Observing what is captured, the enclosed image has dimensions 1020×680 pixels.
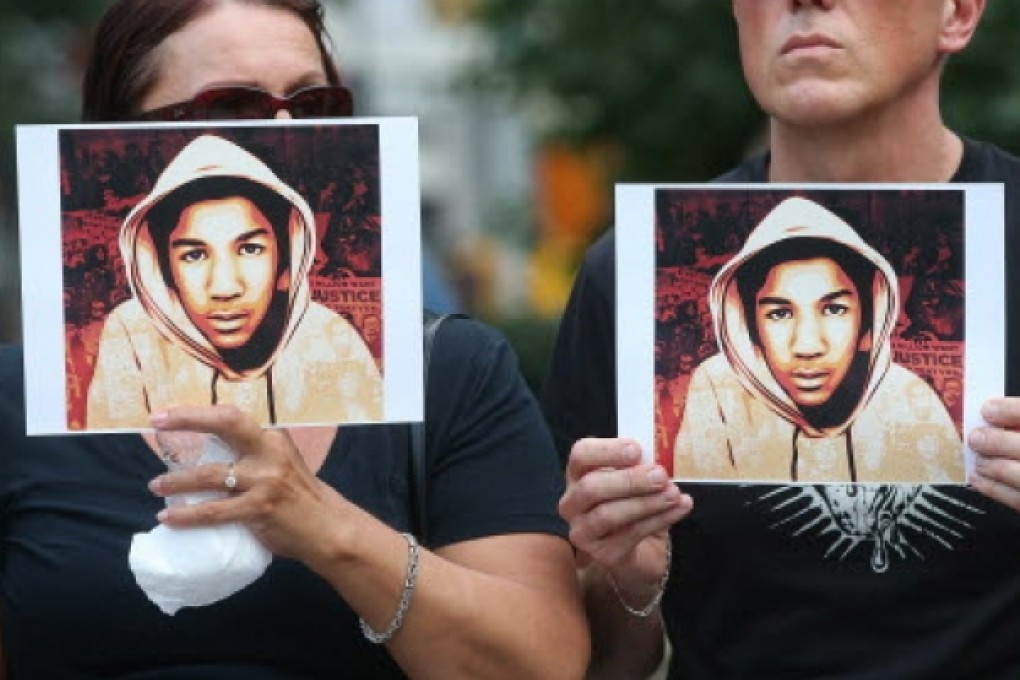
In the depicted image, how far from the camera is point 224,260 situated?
10.1 feet

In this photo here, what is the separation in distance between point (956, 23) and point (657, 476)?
36.5 inches

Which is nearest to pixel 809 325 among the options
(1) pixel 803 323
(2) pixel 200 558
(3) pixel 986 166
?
(1) pixel 803 323

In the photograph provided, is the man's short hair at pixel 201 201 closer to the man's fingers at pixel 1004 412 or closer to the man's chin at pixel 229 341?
the man's chin at pixel 229 341

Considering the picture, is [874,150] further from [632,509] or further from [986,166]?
Result: [632,509]

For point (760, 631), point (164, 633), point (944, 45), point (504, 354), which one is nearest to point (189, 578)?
point (164, 633)

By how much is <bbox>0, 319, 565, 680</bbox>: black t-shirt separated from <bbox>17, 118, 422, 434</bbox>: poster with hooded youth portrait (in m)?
0.22

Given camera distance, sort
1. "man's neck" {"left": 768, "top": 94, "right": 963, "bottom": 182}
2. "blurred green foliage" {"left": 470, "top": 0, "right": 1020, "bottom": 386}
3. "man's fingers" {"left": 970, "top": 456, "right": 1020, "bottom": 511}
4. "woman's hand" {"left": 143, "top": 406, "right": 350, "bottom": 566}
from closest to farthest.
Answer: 1. "woman's hand" {"left": 143, "top": 406, "right": 350, "bottom": 566}
2. "man's fingers" {"left": 970, "top": 456, "right": 1020, "bottom": 511}
3. "man's neck" {"left": 768, "top": 94, "right": 963, "bottom": 182}
4. "blurred green foliage" {"left": 470, "top": 0, "right": 1020, "bottom": 386}

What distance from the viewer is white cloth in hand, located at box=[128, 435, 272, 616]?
299 cm

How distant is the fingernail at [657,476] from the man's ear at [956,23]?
2.81 ft

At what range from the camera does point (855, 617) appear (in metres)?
3.31

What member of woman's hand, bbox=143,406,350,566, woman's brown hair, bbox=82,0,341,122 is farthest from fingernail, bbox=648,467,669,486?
woman's brown hair, bbox=82,0,341,122

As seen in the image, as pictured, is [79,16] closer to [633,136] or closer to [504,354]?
[633,136]

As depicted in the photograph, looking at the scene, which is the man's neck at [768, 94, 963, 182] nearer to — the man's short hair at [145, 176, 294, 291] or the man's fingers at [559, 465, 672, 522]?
the man's fingers at [559, 465, 672, 522]

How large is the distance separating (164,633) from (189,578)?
214 mm
